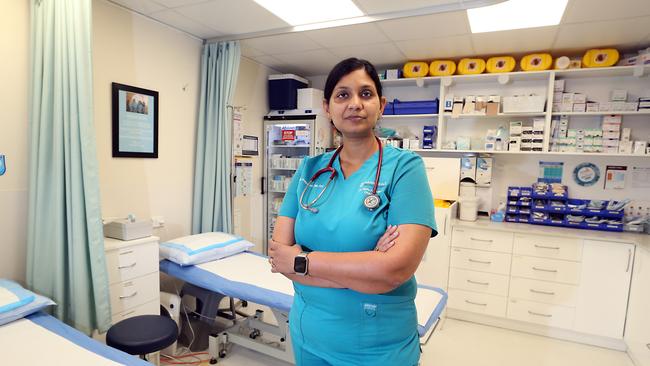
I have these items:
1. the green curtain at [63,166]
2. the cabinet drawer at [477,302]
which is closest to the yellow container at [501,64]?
the cabinet drawer at [477,302]

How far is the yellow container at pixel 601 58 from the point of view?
2982 mm

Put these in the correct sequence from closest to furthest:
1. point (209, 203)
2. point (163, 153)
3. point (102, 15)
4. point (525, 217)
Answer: point (102, 15), point (163, 153), point (209, 203), point (525, 217)

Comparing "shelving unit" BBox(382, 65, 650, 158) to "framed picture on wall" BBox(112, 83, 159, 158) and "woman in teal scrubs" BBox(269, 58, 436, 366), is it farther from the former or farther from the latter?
"woman in teal scrubs" BBox(269, 58, 436, 366)

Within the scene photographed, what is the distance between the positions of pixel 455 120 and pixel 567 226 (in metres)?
1.42

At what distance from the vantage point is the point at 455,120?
377 cm

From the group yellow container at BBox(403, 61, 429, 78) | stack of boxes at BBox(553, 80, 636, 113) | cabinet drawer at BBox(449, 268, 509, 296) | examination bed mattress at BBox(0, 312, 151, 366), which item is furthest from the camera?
yellow container at BBox(403, 61, 429, 78)

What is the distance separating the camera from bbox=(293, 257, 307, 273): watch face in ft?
3.40

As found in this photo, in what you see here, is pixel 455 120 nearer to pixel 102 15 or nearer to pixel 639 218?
pixel 639 218

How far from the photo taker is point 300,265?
1.04 meters

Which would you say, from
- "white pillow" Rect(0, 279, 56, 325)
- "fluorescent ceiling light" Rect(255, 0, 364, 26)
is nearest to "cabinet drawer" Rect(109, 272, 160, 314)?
"white pillow" Rect(0, 279, 56, 325)

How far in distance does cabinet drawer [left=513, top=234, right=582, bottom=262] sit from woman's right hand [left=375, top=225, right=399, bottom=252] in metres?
2.58

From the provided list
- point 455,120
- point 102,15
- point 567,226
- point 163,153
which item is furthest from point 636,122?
point 102,15

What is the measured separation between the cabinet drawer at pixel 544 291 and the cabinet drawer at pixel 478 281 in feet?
0.25

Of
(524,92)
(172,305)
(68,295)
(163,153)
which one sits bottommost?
(172,305)
